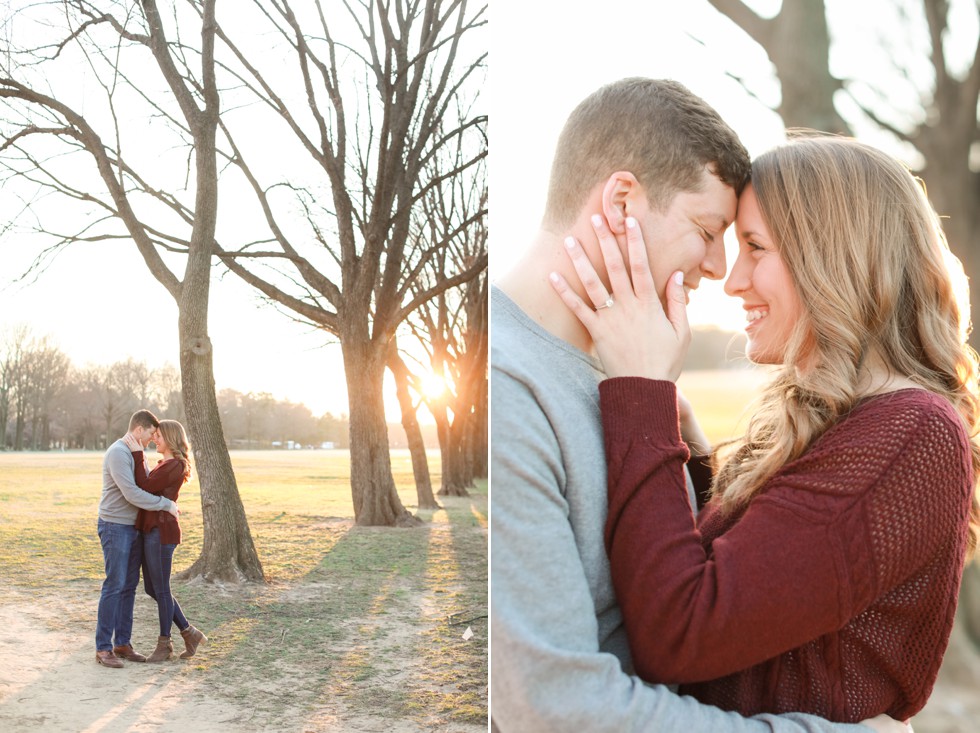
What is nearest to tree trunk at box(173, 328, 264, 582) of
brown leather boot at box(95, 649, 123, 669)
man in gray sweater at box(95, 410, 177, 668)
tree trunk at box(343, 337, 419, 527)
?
man in gray sweater at box(95, 410, 177, 668)

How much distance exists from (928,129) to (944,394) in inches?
128

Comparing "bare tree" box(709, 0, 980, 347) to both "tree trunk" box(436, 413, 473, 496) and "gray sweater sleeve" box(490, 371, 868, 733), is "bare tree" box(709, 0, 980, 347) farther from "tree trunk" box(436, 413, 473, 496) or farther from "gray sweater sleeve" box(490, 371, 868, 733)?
"gray sweater sleeve" box(490, 371, 868, 733)

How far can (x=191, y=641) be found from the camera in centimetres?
187

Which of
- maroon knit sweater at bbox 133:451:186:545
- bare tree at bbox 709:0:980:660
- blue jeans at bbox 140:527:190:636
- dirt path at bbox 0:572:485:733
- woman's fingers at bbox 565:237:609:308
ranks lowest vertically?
dirt path at bbox 0:572:485:733

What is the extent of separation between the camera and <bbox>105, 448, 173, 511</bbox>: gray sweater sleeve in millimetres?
1812

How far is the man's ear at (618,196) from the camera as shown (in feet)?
4.05

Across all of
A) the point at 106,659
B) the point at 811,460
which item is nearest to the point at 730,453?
the point at 811,460

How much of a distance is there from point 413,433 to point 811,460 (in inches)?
53.0

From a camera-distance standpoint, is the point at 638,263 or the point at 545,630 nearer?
the point at 545,630

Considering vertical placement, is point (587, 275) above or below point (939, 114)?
below

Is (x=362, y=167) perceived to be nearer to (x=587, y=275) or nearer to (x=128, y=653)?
(x=587, y=275)

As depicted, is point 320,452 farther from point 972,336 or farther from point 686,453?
point 972,336

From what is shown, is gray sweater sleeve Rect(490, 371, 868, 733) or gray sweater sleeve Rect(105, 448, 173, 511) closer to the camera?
gray sweater sleeve Rect(490, 371, 868, 733)

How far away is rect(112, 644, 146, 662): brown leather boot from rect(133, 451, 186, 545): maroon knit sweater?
0.24m
